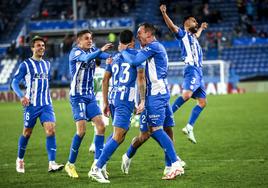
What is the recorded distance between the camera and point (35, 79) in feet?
38.7

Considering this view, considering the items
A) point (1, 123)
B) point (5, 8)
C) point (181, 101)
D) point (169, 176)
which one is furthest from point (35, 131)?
point (5, 8)

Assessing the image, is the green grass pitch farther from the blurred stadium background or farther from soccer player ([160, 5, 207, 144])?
Answer: the blurred stadium background

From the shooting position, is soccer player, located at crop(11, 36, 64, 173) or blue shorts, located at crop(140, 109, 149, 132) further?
soccer player, located at crop(11, 36, 64, 173)

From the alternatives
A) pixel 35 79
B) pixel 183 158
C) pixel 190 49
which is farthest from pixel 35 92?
pixel 190 49

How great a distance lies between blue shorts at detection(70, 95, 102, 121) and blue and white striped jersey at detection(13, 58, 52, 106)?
0.71m

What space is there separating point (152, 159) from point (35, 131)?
8012mm

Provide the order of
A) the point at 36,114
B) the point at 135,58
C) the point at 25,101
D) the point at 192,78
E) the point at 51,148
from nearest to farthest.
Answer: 1. the point at 135,58
2. the point at 25,101
3. the point at 51,148
4. the point at 36,114
5. the point at 192,78

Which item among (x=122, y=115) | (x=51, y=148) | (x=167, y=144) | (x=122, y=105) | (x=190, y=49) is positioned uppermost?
(x=190, y=49)

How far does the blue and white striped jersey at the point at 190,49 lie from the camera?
14.9m

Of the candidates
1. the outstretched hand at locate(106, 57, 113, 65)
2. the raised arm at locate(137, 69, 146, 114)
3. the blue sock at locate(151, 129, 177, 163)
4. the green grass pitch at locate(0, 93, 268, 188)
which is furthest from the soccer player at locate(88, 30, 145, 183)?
the blue sock at locate(151, 129, 177, 163)

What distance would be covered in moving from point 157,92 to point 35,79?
248cm

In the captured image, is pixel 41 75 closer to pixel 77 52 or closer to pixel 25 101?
pixel 25 101

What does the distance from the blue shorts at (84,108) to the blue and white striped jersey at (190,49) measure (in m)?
4.01

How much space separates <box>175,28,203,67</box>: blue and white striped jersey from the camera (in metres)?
14.9
